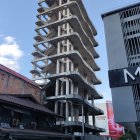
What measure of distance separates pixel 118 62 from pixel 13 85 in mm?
19010

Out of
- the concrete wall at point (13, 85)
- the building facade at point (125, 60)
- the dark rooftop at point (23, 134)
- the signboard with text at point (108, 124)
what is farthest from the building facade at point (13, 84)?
the signboard with text at point (108, 124)

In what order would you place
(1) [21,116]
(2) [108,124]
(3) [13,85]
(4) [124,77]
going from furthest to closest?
(2) [108,124], (3) [13,85], (4) [124,77], (1) [21,116]

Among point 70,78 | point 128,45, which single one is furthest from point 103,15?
point 70,78

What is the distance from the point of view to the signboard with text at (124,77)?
100ft

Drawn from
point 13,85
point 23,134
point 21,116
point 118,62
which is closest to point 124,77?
point 118,62

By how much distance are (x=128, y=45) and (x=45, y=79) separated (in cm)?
2267

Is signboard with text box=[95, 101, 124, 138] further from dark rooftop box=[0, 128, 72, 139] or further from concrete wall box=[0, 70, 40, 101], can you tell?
dark rooftop box=[0, 128, 72, 139]

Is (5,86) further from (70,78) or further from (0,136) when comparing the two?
(0,136)

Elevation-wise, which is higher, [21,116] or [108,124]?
[108,124]

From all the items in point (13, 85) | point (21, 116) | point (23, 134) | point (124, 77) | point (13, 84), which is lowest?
point (23, 134)

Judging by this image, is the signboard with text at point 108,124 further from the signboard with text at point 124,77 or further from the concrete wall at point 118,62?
the signboard with text at point 124,77

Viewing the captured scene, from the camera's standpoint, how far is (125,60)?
32.7 metres

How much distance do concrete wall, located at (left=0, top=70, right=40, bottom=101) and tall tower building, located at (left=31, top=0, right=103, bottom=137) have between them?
15.7 feet

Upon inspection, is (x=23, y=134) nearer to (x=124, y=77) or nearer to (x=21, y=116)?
(x=21, y=116)
